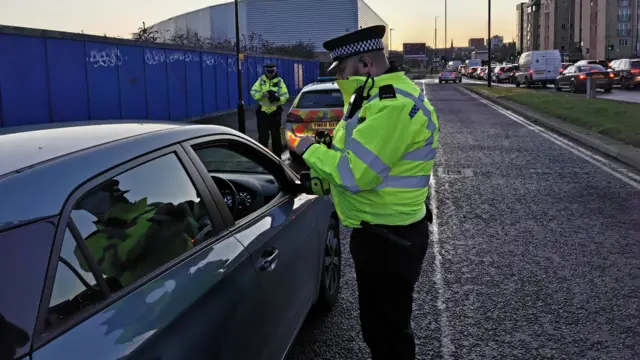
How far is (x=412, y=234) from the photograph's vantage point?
2850 mm

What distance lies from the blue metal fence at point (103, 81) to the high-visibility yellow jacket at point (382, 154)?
964 cm

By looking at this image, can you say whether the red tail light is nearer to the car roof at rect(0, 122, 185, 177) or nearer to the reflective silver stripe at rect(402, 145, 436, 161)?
the car roof at rect(0, 122, 185, 177)

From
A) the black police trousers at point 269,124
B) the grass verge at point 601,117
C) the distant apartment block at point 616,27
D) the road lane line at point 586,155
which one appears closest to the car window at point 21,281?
the road lane line at point 586,155

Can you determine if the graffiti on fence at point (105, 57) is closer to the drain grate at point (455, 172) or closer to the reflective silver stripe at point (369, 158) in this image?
the drain grate at point (455, 172)

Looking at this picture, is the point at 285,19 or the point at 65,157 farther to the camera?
the point at 285,19

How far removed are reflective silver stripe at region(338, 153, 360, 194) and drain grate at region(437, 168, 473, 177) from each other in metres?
7.72

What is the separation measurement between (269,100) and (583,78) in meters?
26.4

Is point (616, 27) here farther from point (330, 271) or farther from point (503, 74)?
point (330, 271)

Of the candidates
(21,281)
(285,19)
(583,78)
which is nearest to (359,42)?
(21,281)

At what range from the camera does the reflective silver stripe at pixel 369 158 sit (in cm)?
260

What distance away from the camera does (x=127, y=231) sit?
228 centimetres

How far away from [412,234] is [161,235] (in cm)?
108

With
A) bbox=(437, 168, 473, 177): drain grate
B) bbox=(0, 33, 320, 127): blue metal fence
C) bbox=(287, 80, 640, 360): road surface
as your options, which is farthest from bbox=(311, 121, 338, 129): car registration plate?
bbox=(0, 33, 320, 127): blue metal fence

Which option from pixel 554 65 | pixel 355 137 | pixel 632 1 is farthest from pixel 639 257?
pixel 632 1
